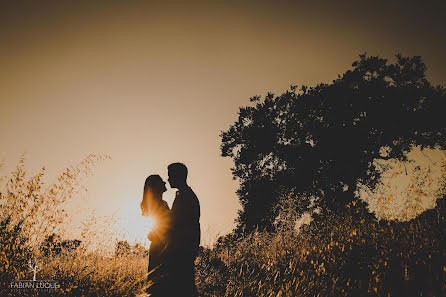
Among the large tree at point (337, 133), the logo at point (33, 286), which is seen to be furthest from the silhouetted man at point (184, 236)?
the large tree at point (337, 133)

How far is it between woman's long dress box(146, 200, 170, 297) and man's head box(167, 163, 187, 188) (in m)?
0.30

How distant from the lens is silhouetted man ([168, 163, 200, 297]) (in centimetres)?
211

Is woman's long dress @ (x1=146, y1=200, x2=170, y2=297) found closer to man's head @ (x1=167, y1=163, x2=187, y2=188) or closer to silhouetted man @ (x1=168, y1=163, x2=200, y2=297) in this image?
silhouetted man @ (x1=168, y1=163, x2=200, y2=297)

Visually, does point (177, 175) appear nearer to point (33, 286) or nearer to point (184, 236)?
point (184, 236)

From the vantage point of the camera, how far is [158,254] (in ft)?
7.37

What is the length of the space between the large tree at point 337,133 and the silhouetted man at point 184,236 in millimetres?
11327

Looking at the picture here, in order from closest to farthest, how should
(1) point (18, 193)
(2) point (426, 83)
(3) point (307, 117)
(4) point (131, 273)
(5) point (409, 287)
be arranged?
(5) point (409, 287)
(1) point (18, 193)
(4) point (131, 273)
(2) point (426, 83)
(3) point (307, 117)

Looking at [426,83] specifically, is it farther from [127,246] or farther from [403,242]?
[127,246]

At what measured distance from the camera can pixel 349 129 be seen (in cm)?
1370

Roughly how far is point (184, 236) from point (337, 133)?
13.6 meters

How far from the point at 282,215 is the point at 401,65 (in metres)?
12.7

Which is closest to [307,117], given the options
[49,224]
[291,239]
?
[291,239]

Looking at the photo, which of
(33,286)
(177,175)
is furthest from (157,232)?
(33,286)

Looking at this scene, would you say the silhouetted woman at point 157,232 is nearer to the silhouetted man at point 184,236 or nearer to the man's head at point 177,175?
the silhouetted man at point 184,236
